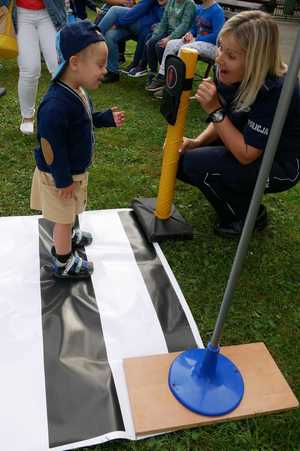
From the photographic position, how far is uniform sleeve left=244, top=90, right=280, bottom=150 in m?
2.06

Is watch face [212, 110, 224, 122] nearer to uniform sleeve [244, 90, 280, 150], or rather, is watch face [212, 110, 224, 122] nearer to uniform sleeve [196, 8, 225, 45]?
uniform sleeve [244, 90, 280, 150]

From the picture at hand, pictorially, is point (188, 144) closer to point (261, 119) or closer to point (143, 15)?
point (261, 119)

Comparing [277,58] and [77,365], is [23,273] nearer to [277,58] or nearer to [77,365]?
[77,365]

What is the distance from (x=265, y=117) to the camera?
6.78ft

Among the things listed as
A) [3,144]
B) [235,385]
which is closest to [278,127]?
[235,385]

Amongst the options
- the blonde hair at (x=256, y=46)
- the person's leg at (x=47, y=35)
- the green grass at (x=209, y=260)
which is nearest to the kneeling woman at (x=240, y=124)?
the blonde hair at (x=256, y=46)

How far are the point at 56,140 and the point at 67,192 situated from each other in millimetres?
262

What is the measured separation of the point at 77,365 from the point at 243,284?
1024mm

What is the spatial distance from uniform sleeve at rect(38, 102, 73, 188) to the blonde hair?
94 cm

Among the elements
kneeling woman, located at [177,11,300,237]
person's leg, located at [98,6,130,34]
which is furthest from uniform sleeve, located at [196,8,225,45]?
kneeling woman, located at [177,11,300,237]

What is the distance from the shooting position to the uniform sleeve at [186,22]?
4.74 m

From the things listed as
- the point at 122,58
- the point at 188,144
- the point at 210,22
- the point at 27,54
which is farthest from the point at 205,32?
the point at 188,144

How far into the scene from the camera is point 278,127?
107cm

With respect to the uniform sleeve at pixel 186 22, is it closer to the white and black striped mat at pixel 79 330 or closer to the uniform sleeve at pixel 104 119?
the white and black striped mat at pixel 79 330
